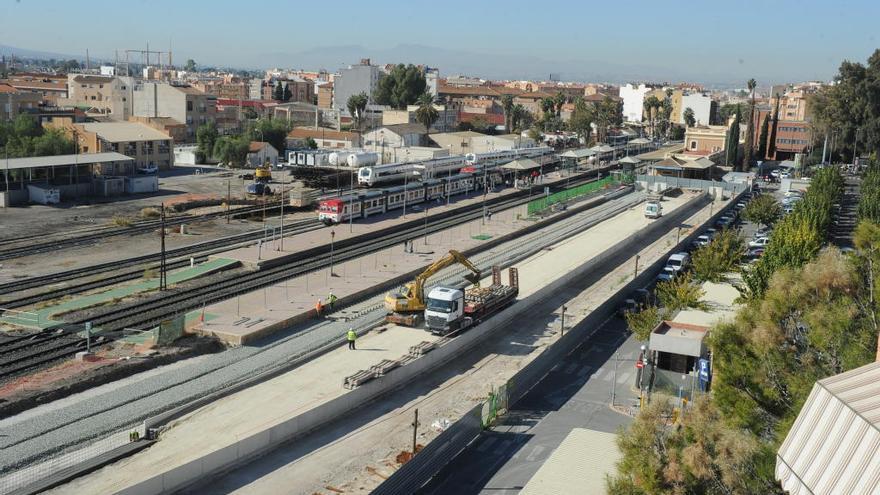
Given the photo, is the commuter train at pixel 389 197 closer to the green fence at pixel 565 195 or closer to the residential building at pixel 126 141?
the green fence at pixel 565 195

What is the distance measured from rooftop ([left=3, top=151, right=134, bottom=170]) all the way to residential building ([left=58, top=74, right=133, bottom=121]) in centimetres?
3944

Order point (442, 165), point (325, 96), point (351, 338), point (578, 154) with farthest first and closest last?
point (325, 96) → point (578, 154) → point (442, 165) → point (351, 338)

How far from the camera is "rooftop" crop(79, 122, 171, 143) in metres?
65.2

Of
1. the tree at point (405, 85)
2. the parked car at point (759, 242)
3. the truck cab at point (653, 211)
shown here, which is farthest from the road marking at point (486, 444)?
the tree at point (405, 85)

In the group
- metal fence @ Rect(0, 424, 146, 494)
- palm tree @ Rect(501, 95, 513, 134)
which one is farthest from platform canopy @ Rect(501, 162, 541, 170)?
metal fence @ Rect(0, 424, 146, 494)

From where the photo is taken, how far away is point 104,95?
98.8 meters

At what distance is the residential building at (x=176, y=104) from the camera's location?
93.2m

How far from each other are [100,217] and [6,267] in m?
13.9

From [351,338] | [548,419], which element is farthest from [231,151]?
[548,419]

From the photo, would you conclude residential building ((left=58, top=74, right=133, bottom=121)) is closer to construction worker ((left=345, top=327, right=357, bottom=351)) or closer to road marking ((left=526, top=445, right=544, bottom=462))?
construction worker ((left=345, top=327, right=357, bottom=351))

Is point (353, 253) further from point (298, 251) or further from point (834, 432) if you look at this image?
point (834, 432)

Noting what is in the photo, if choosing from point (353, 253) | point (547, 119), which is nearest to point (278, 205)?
point (353, 253)

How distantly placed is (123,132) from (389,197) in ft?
85.5

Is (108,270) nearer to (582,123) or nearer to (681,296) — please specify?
(681,296)
